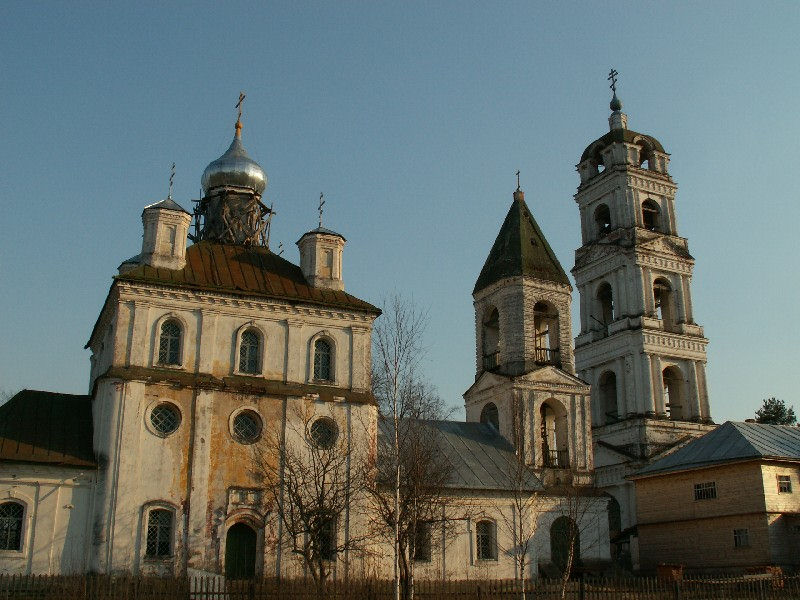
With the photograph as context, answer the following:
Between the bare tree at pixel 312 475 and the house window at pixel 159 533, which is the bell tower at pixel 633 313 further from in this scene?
the house window at pixel 159 533

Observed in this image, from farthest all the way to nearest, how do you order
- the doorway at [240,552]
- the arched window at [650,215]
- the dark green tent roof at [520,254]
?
the arched window at [650,215], the dark green tent roof at [520,254], the doorway at [240,552]

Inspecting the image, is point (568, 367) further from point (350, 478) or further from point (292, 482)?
point (292, 482)

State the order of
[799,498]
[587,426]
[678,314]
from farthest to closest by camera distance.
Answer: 1. [678,314]
2. [587,426]
3. [799,498]

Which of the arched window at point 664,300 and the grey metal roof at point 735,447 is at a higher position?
the arched window at point 664,300

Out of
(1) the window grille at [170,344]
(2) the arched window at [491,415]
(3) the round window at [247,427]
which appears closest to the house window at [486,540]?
(2) the arched window at [491,415]

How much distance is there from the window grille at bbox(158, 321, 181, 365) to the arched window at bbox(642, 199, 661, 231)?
105 feet

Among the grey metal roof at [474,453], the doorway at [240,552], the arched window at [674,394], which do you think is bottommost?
the doorway at [240,552]

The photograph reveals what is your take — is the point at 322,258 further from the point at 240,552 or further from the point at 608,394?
the point at 608,394

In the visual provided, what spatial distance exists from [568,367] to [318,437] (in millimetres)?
13261

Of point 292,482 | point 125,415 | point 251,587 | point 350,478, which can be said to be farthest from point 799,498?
point 125,415

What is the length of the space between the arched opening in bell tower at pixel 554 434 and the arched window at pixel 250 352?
13.3 m

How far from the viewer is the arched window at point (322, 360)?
28.6 m

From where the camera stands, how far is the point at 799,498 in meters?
31.0

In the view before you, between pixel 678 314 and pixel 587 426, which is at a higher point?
pixel 678 314
